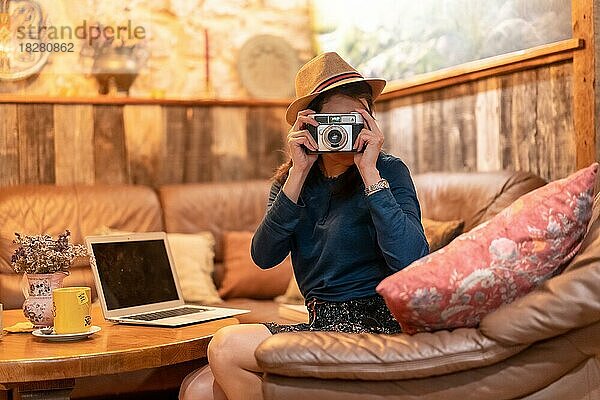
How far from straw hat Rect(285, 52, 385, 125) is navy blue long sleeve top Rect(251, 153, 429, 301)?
0.21 m

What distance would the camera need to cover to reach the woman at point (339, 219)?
2.18 metres

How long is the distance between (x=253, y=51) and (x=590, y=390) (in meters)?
3.25

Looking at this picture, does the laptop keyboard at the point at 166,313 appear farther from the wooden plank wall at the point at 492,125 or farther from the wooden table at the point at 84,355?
the wooden plank wall at the point at 492,125

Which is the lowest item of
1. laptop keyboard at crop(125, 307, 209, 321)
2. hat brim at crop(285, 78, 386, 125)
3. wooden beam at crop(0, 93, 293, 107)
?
laptop keyboard at crop(125, 307, 209, 321)

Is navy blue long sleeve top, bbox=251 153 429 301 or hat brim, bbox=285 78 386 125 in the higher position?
hat brim, bbox=285 78 386 125

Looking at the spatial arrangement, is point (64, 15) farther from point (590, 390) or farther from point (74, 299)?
point (590, 390)

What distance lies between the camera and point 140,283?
9.05 feet

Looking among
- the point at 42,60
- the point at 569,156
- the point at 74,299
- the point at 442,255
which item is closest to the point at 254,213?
the point at 42,60

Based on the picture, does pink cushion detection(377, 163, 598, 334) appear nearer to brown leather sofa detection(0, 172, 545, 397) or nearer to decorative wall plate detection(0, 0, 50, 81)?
A: brown leather sofa detection(0, 172, 545, 397)

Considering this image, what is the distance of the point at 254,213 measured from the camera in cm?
404

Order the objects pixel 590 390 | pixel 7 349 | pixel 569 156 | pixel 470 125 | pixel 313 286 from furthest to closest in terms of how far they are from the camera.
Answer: pixel 470 125 → pixel 569 156 → pixel 313 286 → pixel 7 349 → pixel 590 390

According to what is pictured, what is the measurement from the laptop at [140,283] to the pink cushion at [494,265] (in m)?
0.97

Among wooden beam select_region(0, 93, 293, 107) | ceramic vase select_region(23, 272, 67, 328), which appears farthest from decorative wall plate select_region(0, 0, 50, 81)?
ceramic vase select_region(23, 272, 67, 328)

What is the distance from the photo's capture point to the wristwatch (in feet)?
7.20
